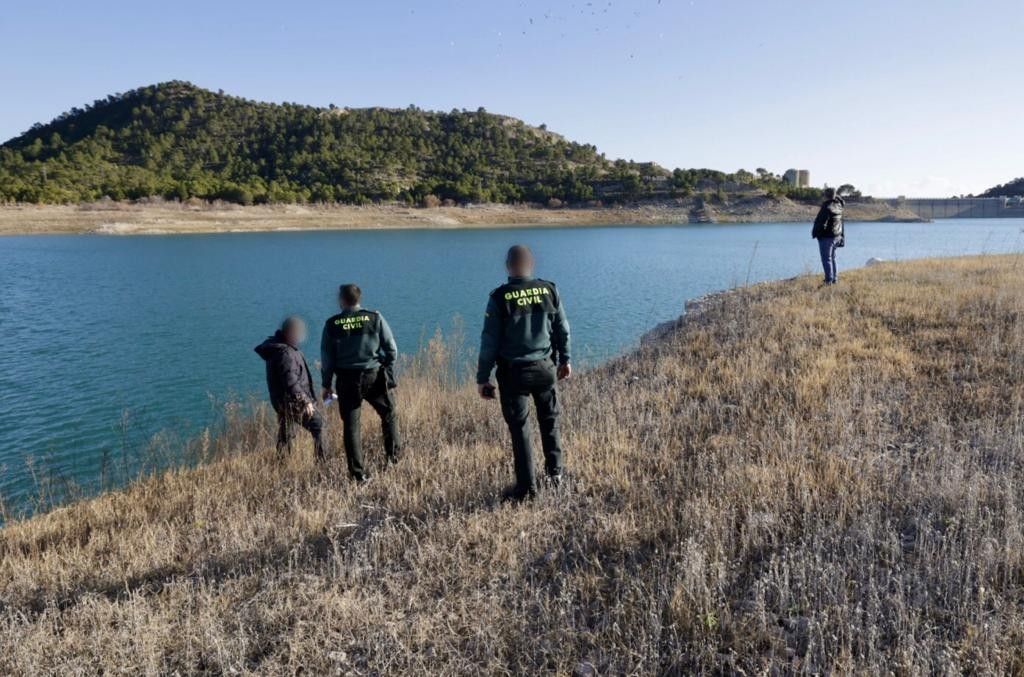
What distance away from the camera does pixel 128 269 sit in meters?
35.5

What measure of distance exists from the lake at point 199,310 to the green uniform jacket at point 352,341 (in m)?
4.48

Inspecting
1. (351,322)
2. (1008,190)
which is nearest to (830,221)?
(351,322)

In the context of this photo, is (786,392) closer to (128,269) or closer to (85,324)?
(85,324)

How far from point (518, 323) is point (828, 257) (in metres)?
10.8

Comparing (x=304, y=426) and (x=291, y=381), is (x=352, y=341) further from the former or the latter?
(x=304, y=426)

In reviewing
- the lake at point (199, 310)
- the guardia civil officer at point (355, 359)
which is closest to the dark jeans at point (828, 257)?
the lake at point (199, 310)

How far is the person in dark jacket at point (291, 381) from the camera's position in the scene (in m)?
6.14

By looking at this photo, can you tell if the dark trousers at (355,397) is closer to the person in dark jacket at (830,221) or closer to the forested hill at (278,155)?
the person in dark jacket at (830,221)

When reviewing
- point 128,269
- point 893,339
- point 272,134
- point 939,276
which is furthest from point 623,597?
point 272,134

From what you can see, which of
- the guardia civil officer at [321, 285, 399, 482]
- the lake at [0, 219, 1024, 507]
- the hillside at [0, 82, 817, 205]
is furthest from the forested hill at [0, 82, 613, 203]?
the guardia civil officer at [321, 285, 399, 482]

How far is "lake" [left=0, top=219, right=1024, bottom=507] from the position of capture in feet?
35.8

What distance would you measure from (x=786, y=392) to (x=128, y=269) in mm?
39139

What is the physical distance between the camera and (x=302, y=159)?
116000 millimetres

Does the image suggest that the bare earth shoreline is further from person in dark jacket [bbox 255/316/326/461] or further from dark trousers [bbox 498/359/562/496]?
dark trousers [bbox 498/359/562/496]
